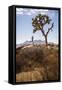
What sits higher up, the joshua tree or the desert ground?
the joshua tree

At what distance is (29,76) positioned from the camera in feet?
7.58

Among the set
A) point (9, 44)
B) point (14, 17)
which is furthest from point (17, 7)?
point (9, 44)

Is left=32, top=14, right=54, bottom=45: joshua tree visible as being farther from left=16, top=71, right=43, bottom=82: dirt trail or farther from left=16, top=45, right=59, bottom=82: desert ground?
left=16, top=71, right=43, bottom=82: dirt trail

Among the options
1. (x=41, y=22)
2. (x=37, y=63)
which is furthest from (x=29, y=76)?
(x=41, y=22)

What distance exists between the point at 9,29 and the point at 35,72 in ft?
1.20

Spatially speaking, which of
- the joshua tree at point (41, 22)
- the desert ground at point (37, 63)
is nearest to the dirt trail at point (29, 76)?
the desert ground at point (37, 63)

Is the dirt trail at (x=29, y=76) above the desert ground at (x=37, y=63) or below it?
below

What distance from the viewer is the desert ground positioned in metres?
2.28

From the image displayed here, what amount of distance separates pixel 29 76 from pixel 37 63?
4.4 inches

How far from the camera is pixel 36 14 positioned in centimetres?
233

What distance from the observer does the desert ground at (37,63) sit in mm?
2277

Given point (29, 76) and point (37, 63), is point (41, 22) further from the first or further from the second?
point (29, 76)

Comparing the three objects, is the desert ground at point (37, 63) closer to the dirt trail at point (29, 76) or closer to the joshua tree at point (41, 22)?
→ the dirt trail at point (29, 76)

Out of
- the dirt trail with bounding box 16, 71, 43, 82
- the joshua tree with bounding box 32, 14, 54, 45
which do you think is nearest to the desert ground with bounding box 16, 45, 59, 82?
the dirt trail with bounding box 16, 71, 43, 82
